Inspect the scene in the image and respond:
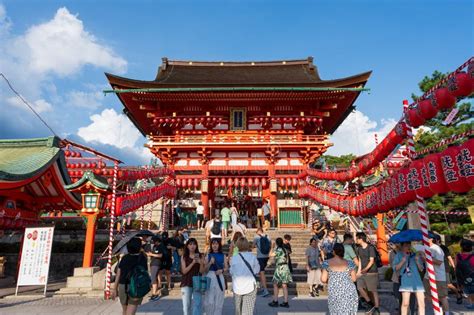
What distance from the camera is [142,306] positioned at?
7402 millimetres

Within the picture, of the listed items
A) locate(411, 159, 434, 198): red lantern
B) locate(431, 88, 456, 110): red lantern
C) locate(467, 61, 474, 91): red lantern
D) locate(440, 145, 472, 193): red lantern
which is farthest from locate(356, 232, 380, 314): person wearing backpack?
locate(467, 61, 474, 91): red lantern

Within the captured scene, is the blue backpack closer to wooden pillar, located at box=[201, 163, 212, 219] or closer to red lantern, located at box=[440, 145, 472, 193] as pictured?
red lantern, located at box=[440, 145, 472, 193]

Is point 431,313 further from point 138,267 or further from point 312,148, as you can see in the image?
point 312,148

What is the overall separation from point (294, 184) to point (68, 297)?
13673 millimetres

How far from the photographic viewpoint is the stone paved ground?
6.89 meters

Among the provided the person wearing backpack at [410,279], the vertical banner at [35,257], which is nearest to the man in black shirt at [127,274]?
the person wearing backpack at [410,279]

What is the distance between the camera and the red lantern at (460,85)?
4516 millimetres

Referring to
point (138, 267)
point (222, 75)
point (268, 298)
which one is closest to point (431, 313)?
point (268, 298)

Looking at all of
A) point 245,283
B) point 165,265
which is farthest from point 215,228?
point 245,283

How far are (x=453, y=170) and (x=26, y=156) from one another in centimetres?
1249

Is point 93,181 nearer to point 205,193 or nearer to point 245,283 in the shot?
point 245,283

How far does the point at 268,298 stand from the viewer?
795cm

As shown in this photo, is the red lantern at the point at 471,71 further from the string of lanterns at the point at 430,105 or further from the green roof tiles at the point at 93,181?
the green roof tiles at the point at 93,181

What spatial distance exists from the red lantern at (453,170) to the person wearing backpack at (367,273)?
212cm
